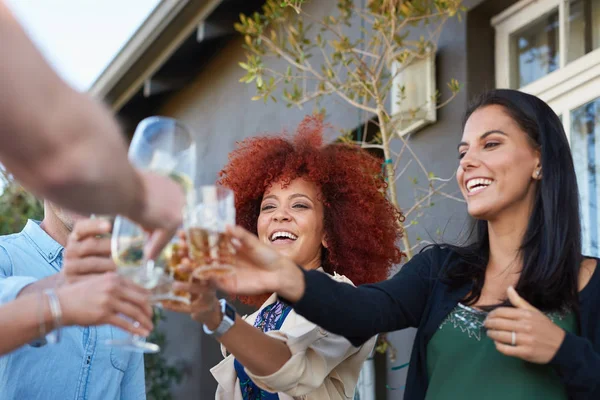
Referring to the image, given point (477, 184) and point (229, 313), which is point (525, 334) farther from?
point (229, 313)

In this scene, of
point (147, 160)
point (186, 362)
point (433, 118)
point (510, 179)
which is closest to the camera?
point (147, 160)

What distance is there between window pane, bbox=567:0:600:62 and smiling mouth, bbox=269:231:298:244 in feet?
7.72

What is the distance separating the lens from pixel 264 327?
142 inches

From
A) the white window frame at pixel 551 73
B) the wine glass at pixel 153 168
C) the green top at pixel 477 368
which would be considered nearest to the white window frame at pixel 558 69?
the white window frame at pixel 551 73

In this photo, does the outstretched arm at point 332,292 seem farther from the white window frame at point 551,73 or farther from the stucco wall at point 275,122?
the white window frame at point 551,73

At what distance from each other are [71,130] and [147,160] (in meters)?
0.40

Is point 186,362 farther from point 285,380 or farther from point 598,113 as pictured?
point 285,380

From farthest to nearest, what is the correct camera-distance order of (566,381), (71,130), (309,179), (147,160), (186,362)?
(186,362)
(309,179)
(566,381)
(147,160)
(71,130)

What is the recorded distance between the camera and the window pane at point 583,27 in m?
5.20

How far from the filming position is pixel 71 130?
5.22ft

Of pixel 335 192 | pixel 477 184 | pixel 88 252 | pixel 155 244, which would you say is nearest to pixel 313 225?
pixel 335 192

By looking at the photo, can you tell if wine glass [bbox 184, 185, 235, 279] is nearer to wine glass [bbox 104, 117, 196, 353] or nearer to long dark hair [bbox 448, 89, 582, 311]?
wine glass [bbox 104, 117, 196, 353]

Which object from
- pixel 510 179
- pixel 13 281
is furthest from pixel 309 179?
pixel 13 281

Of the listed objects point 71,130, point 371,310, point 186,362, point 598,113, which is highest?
point 598,113
